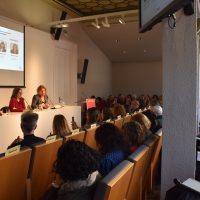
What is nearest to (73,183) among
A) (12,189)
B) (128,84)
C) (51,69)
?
(12,189)

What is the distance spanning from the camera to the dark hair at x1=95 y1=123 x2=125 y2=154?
2379 mm

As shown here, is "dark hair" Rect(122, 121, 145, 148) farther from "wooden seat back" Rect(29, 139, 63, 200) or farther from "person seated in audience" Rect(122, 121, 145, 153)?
"wooden seat back" Rect(29, 139, 63, 200)

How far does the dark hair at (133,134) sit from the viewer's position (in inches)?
107

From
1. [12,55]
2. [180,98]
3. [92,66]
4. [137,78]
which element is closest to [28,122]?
[180,98]

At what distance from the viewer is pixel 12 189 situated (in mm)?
2006

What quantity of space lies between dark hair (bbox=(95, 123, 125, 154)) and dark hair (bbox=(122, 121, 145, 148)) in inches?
11.2

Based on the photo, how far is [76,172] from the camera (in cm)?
155

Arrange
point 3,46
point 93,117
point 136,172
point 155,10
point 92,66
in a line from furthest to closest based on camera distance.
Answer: point 92,66
point 3,46
point 93,117
point 136,172
point 155,10

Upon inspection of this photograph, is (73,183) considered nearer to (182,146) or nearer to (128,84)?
(182,146)

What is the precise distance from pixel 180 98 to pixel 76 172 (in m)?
0.89

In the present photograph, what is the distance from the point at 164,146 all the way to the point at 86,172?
2.45 feet

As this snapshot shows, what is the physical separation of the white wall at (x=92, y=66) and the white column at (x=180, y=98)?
8189mm

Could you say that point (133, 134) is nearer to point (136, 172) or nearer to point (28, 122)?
point (136, 172)

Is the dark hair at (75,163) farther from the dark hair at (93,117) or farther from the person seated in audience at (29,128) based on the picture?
the dark hair at (93,117)
